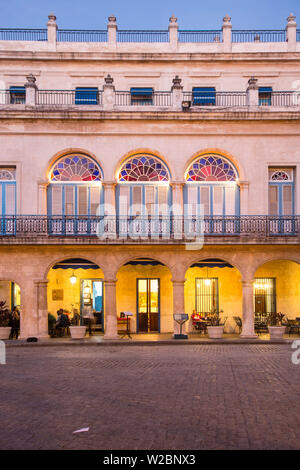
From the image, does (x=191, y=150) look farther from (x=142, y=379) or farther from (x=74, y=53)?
(x=142, y=379)

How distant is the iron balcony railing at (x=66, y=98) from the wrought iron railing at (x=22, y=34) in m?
3.14

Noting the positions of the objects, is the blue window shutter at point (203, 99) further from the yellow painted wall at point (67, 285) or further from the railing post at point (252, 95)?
the yellow painted wall at point (67, 285)

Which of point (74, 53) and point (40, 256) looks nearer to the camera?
point (40, 256)

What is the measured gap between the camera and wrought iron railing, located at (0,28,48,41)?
23.4 metres

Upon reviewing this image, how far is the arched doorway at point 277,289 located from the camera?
72.1 ft

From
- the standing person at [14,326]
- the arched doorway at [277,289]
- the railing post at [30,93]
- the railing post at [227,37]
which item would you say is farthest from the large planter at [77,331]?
the railing post at [227,37]

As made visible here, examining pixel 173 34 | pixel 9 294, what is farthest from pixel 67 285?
pixel 173 34

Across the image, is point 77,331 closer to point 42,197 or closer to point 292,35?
point 42,197

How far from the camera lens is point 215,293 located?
22109 millimetres

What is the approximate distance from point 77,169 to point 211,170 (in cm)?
571

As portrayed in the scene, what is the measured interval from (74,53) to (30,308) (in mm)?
12156

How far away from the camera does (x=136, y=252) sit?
64.7 feet

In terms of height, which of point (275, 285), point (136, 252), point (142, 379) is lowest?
point (142, 379)
